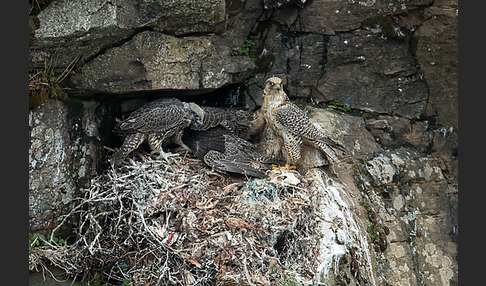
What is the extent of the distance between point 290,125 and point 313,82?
1.07 meters

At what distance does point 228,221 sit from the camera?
24.3ft

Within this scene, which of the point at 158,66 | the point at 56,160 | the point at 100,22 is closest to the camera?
the point at 100,22

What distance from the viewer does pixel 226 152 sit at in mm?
8461

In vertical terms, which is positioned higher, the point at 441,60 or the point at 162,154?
the point at 441,60

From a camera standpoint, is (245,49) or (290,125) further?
(245,49)

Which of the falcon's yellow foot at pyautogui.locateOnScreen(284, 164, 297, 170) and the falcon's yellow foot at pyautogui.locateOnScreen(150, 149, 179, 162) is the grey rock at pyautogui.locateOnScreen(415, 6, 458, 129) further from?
the falcon's yellow foot at pyautogui.locateOnScreen(150, 149, 179, 162)

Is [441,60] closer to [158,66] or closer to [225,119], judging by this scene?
[225,119]

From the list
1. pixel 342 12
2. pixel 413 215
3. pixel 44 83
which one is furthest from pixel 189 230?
pixel 342 12

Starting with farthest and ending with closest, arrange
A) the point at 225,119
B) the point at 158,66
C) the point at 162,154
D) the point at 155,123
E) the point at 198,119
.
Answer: the point at 225,119 < the point at 198,119 < the point at 162,154 < the point at 155,123 < the point at 158,66

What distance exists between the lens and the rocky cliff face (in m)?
7.83

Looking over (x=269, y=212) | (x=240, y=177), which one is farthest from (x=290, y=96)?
(x=269, y=212)

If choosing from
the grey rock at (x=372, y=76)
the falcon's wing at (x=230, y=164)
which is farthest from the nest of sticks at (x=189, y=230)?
the grey rock at (x=372, y=76)

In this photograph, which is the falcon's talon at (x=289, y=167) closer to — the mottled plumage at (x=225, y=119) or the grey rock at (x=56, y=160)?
the mottled plumage at (x=225, y=119)

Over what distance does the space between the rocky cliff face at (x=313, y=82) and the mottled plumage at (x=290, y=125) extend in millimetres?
386
